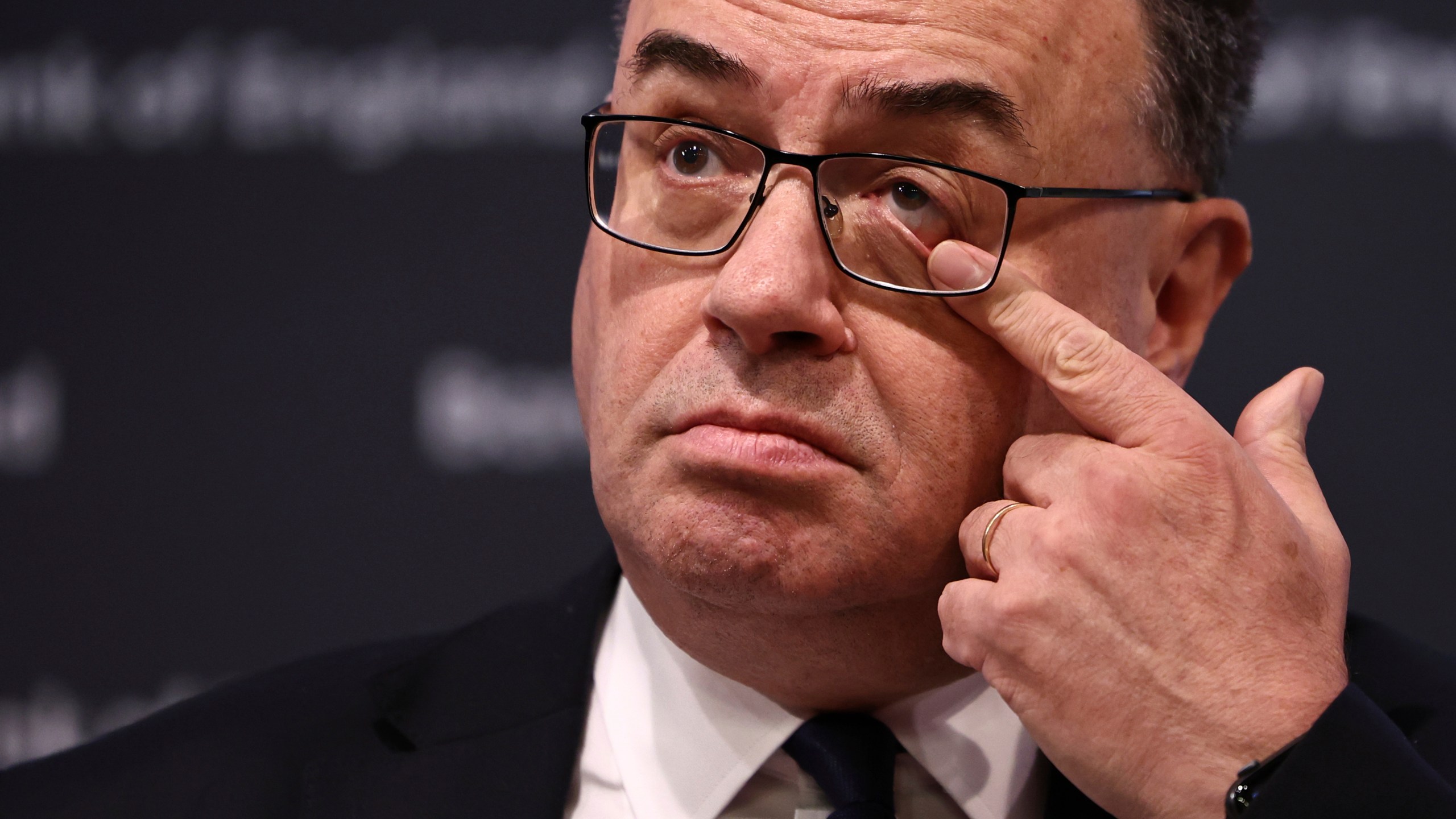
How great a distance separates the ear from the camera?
1703 millimetres

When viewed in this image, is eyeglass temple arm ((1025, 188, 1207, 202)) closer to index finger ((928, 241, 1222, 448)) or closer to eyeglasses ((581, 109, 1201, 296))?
eyeglasses ((581, 109, 1201, 296))

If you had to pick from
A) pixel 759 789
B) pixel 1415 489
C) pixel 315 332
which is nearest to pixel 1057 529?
pixel 759 789

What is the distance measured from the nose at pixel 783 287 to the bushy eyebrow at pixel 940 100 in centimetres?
12

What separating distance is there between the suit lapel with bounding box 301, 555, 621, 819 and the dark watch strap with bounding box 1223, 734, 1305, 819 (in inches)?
30.2

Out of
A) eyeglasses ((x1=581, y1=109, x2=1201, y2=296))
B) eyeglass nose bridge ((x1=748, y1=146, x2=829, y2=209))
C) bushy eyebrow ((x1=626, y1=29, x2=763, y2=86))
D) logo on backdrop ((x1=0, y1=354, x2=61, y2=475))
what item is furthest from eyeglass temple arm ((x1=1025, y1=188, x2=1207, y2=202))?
logo on backdrop ((x1=0, y1=354, x2=61, y2=475))

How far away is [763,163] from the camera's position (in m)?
1.41

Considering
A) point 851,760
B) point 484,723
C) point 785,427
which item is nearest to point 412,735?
point 484,723

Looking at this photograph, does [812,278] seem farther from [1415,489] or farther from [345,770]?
[1415,489]

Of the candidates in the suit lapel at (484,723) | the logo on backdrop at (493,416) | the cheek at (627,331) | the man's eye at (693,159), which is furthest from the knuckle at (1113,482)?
the logo on backdrop at (493,416)

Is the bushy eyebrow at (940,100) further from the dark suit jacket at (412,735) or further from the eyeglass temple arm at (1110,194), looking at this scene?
the dark suit jacket at (412,735)

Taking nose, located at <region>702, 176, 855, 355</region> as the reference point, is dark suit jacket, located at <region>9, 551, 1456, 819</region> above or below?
below

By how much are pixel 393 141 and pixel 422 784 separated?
1428 mm

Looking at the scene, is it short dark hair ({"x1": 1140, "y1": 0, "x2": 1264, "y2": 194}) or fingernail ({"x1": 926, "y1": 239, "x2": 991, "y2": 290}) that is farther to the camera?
short dark hair ({"x1": 1140, "y1": 0, "x2": 1264, "y2": 194})

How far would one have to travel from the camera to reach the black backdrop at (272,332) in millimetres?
2496
